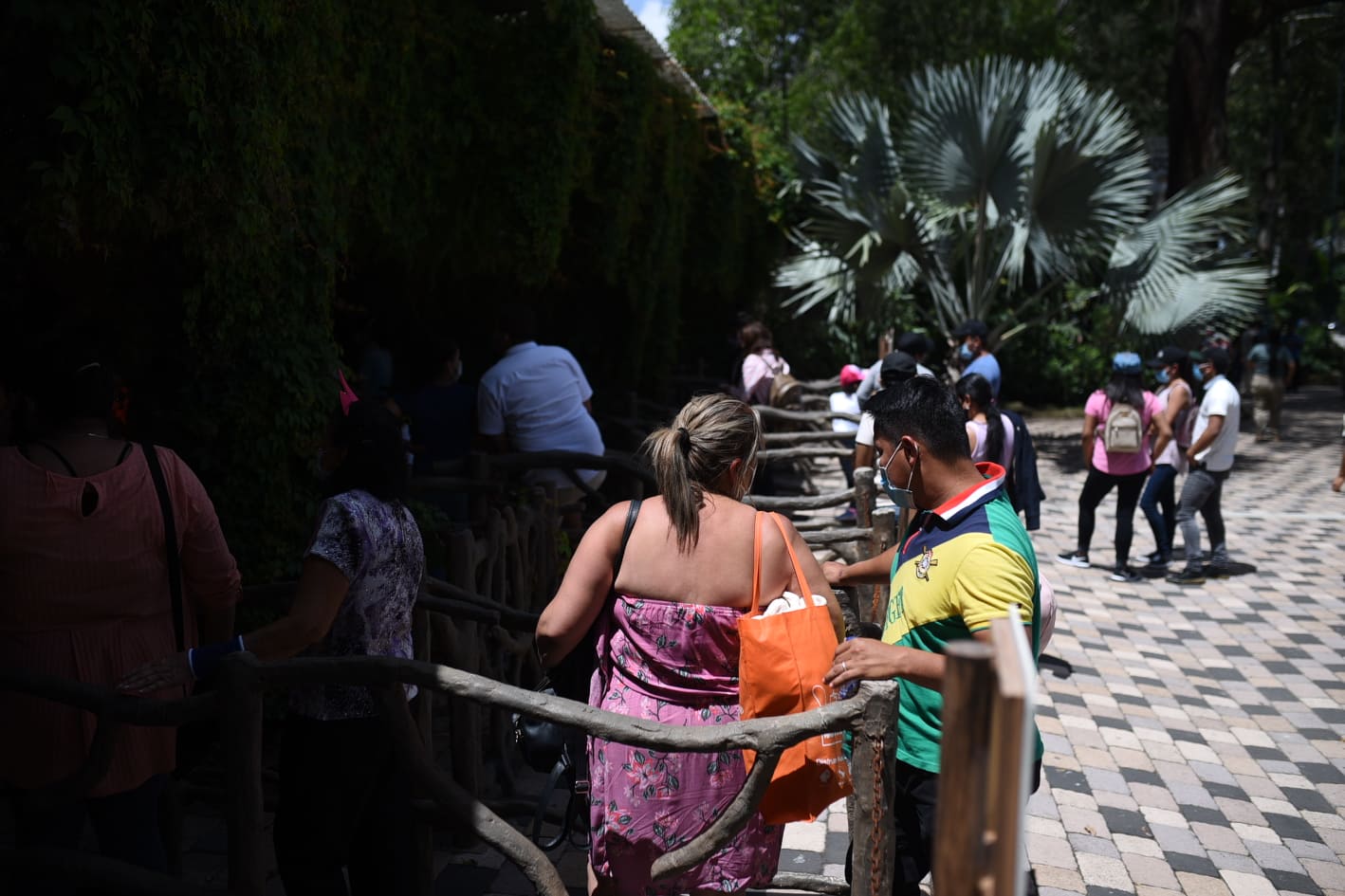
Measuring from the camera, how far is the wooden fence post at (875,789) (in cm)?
216

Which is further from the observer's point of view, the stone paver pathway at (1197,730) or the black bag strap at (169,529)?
the stone paver pathway at (1197,730)

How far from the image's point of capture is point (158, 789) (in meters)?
2.70

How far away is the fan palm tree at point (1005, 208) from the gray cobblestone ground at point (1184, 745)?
188 inches

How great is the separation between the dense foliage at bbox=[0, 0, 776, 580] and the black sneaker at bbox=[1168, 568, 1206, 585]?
17.4ft

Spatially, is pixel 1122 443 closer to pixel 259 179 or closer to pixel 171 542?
pixel 259 179

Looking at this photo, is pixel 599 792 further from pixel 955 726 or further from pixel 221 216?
pixel 221 216

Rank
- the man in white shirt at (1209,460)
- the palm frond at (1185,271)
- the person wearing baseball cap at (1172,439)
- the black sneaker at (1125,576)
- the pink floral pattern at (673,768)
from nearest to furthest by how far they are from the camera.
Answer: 1. the pink floral pattern at (673,768)
2. the man in white shirt at (1209,460)
3. the person wearing baseball cap at (1172,439)
4. the black sneaker at (1125,576)
5. the palm frond at (1185,271)

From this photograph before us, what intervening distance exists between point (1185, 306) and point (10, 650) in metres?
13.7

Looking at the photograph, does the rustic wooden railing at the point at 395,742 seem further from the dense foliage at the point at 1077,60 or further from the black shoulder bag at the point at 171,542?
the dense foliage at the point at 1077,60

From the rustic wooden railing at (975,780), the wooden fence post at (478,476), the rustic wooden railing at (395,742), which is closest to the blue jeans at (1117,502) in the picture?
the wooden fence post at (478,476)

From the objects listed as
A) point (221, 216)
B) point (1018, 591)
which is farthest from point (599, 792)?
point (221, 216)

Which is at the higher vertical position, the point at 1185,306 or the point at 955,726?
the point at 1185,306

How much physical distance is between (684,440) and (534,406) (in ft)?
10.7

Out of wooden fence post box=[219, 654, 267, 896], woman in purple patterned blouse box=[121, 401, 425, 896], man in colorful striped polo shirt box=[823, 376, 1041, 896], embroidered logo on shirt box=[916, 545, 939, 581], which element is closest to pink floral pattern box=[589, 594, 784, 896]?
man in colorful striped polo shirt box=[823, 376, 1041, 896]
